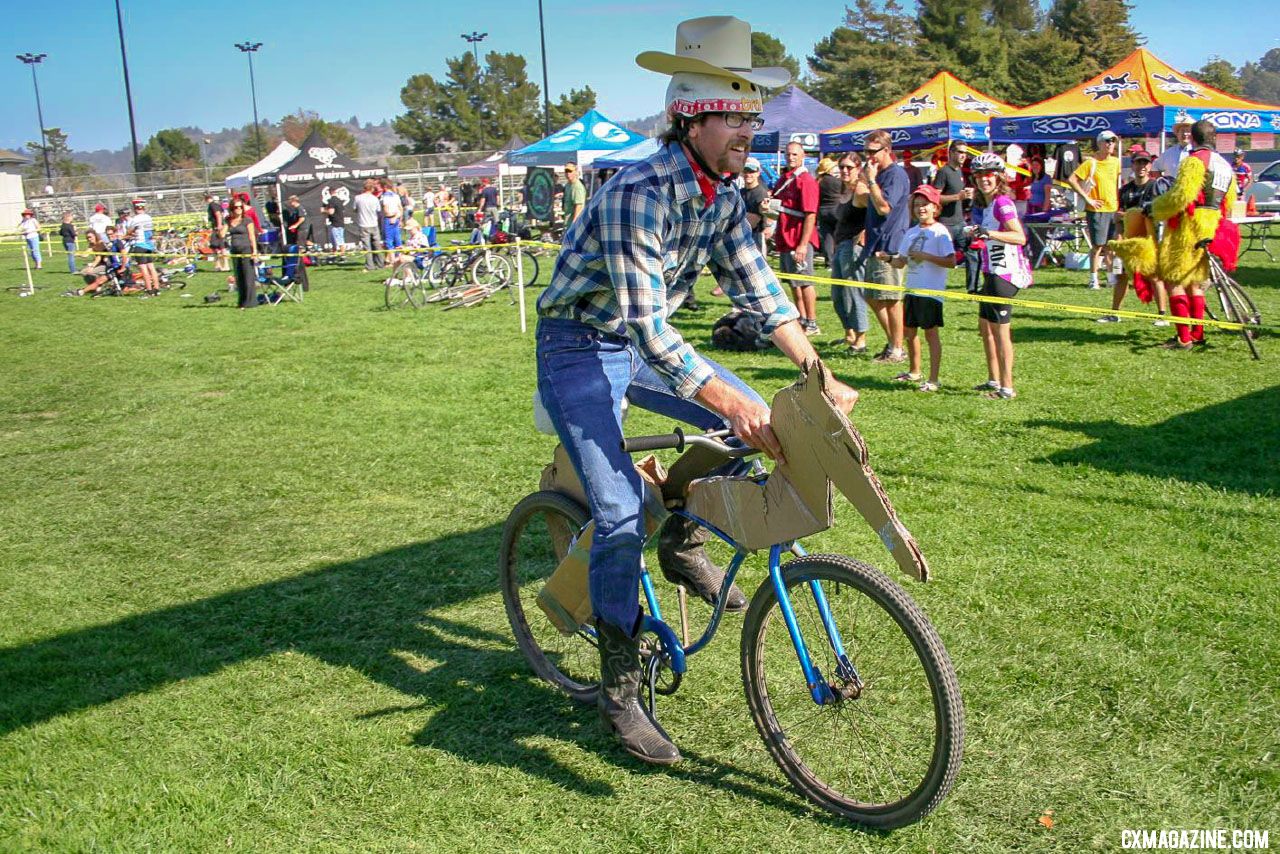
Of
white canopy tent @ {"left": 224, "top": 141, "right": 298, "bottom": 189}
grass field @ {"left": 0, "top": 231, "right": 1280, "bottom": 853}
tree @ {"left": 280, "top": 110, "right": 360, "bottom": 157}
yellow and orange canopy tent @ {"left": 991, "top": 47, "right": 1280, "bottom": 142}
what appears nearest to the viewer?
grass field @ {"left": 0, "top": 231, "right": 1280, "bottom": 853}

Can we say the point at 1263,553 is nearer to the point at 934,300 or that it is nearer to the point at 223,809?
the point at 934,300

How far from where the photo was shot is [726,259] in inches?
143

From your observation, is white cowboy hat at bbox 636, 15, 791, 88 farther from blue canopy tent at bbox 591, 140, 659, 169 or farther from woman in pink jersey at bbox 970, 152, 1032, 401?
blue canopy tent at bbox 591, 140, 659, 169

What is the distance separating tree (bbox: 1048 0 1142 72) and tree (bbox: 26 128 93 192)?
70937 millimetres

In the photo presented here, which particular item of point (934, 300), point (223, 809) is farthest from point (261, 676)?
point (934, 300)

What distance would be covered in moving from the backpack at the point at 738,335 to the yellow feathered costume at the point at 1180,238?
3838mm

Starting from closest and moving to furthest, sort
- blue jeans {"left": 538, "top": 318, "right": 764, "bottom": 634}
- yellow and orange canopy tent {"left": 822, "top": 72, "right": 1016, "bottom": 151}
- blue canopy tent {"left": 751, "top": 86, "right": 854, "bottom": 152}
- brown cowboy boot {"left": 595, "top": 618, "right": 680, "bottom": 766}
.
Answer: blue jeans {"left": 538, "top": 318, "right": 764, "bottom": 634} → brown cowboy boot {"left": 595, "top": 618, "right": 680, "bottom": 766} → yellow and orange canopy tent {"left": 822, "top": 72, "right": 1016, "bottom": 151} → blue canopy tent {"left": 751, "top": 86, "right": 854, "bottom": 152}

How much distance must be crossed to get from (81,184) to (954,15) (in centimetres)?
6535

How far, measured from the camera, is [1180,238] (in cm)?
998

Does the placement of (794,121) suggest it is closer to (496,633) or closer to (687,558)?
(496,633)

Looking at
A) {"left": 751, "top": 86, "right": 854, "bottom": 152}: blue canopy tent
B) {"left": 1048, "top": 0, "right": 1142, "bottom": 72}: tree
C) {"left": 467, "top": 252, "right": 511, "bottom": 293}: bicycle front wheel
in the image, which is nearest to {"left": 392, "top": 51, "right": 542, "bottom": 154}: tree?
{"left": 1048, "top": 0, "right": 1142, "bottom": 72}: tree

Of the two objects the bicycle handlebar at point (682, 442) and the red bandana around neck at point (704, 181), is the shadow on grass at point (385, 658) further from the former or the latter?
the red bandana around neck at point (704, 181)

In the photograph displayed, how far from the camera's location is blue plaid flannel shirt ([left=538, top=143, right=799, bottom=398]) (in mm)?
3131

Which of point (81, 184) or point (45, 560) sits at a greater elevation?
point (81, 184)
